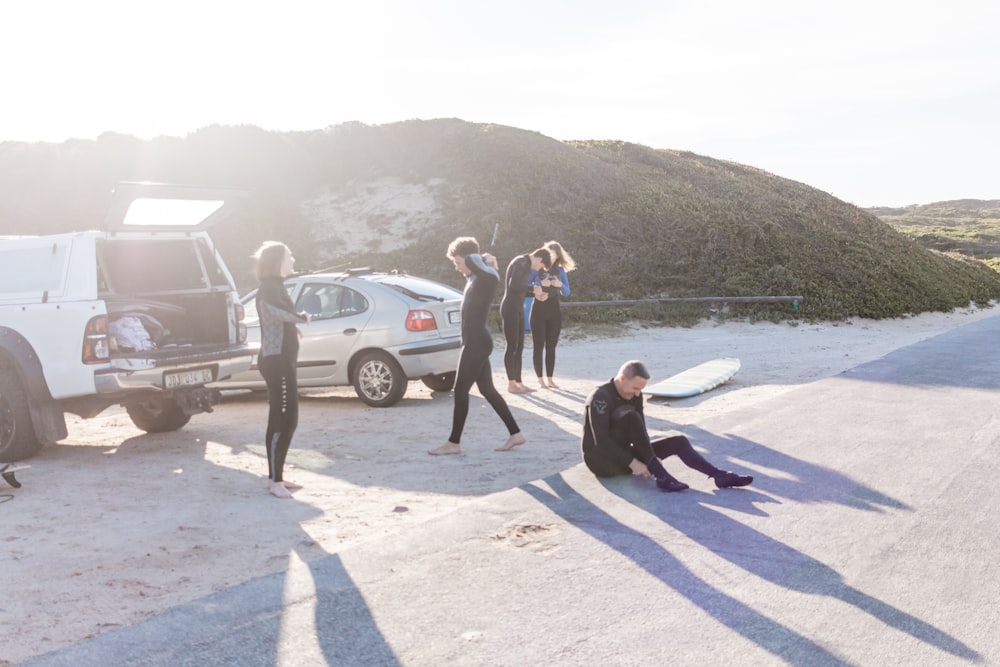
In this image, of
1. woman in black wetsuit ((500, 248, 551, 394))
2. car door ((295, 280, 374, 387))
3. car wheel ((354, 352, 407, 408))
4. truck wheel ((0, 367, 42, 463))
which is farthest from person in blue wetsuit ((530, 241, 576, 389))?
truck wheel ((0, 367, 42, 463))

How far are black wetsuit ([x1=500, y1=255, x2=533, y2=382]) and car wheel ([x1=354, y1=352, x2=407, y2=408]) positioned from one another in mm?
1465

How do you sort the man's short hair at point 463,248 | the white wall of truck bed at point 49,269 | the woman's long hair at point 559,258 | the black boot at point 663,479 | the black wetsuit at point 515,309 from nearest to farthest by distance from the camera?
1. the black boot at point 663,479
2. the white wall of truck bed at point 49,269
3. the man's short hair at point 463,248
4. the black wetsuit at point 515,309
5. the woman's long hair at point 559,258

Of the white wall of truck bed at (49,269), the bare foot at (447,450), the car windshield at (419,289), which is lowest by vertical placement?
the bare foot at (447,450)

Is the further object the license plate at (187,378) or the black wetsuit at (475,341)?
the license plate at (187,378)

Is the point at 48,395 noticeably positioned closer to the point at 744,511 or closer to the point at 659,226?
the point at 744,511

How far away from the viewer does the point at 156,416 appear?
9781 mm

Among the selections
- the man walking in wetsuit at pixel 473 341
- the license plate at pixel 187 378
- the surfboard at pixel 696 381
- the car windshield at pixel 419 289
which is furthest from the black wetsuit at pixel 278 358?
the surfboard at pixel 696 381

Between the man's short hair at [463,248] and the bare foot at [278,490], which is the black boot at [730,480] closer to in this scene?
the man's short hair at [463,248]

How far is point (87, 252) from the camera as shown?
8.14m

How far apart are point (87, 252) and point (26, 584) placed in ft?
13.1

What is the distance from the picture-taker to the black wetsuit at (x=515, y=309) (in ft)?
37.5

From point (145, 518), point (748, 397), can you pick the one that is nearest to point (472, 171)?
point (748, 397)

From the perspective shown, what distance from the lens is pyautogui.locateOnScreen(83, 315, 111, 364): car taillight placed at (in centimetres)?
790

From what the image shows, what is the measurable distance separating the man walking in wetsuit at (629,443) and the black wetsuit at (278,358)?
2.18 metres
